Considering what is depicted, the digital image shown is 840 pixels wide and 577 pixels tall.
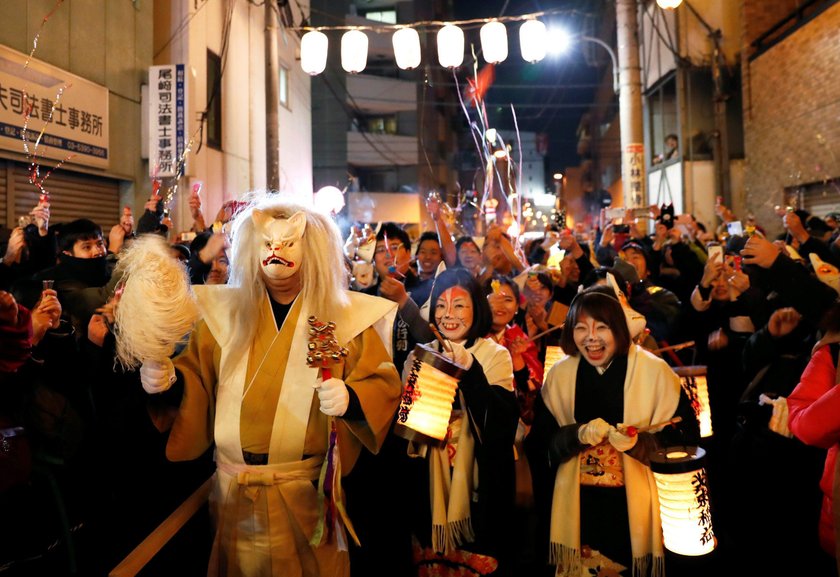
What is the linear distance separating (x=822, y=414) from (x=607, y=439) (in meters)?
1.00

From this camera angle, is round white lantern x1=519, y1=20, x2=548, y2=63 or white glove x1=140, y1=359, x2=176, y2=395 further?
round white lantern x1=519, y1=20, x2=548, y2=63

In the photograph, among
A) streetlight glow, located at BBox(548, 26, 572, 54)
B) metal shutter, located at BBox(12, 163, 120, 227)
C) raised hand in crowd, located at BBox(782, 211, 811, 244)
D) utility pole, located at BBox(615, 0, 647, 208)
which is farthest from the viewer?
streetlight glow, located at BBox(548, 26, 572, 54)

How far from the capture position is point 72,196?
9773 mm

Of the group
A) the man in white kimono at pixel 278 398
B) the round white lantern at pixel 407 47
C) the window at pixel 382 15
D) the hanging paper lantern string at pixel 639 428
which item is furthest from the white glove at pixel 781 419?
the window at pixel 382 15

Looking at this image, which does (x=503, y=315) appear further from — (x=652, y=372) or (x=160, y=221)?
(x=160, y=221)

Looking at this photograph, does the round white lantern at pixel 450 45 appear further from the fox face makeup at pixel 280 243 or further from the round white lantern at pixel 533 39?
the fox face makeup at pixel 280 243

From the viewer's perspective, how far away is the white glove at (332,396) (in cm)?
258

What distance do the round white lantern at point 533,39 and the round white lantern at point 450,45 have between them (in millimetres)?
1275

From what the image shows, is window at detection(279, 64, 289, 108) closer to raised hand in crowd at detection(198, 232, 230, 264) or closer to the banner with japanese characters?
the banner with japanese characters

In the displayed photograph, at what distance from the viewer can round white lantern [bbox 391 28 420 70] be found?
40.2ft

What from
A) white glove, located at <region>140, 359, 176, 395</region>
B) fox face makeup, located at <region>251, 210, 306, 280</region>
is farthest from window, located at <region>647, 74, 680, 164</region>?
white glove, located at <region>140, 359, 176, 395</region>

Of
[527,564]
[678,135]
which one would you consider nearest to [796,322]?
[527,564]

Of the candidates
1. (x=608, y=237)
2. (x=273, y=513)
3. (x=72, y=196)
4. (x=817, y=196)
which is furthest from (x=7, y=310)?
(x=817, y=196)

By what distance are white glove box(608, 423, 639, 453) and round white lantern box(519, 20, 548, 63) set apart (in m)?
10.6
